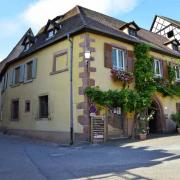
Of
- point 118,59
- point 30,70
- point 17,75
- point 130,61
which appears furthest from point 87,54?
point 17,75

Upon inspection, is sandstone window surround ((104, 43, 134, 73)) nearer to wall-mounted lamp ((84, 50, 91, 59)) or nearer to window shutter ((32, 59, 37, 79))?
wall-mounted lamp ((84, 50, 91, 59))

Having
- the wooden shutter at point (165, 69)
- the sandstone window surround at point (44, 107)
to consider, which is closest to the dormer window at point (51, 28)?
the sandstone window surround at point (44, 107)

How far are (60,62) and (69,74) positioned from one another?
133cm

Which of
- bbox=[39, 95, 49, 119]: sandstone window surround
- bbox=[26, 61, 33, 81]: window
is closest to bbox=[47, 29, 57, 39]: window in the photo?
bbox=[26, 61, 33, 81]: window

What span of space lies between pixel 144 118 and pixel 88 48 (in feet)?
16.8

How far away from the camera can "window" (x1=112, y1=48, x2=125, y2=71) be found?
16.7 metres

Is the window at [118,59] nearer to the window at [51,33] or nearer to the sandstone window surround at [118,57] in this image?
the sandstone window surround at [118,57]

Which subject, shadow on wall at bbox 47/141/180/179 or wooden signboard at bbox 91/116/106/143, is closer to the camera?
shadow on wall at bbox 47/141/180/179

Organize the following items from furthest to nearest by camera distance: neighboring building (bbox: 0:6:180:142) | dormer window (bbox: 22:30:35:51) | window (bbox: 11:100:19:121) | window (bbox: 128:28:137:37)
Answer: dormer window (bbox: 22:30:35:51) < window (bbox: 11:100:19:121) < window (bbox: 128:28:137:37) < neighboring building (bbox: 0:6:180:142)

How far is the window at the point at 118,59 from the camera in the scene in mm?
16666

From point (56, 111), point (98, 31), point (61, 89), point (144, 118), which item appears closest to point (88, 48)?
point (98, 31)

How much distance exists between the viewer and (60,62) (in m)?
16.6

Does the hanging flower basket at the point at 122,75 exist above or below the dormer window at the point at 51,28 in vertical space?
below

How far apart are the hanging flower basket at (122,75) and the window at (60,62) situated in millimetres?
2593
